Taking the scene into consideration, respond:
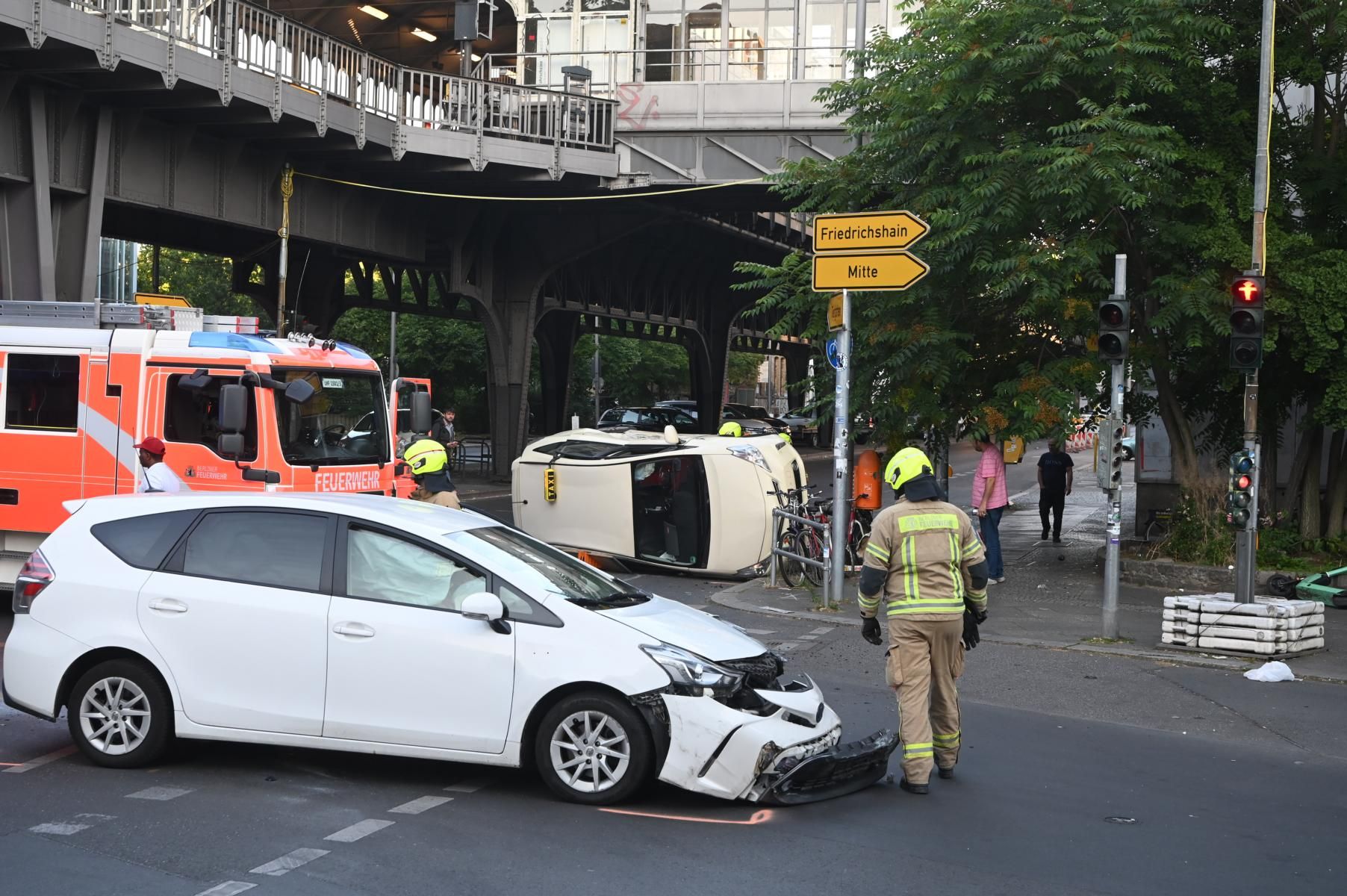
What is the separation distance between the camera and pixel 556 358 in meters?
53.6

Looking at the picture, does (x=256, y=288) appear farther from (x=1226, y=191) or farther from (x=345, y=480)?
(x=1226, y=191)

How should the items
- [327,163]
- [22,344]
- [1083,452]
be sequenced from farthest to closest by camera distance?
[1083,452] < [327,163] < [22,344]

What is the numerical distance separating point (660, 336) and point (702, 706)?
185 ft

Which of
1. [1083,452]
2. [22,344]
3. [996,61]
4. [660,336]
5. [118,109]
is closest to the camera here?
[22,344]

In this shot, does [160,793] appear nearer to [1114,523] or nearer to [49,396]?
[49,396]

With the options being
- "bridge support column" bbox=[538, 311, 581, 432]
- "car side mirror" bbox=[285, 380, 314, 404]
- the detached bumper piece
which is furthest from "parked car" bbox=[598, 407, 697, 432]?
the detached bumper piece

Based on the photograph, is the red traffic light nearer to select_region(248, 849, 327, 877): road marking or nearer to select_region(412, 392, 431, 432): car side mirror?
select_region(412, 392, 431, 432): car side mirror

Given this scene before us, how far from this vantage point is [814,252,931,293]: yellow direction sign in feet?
44.4

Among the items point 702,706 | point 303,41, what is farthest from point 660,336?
point 702,706

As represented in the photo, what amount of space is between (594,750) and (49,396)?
7829 millimetres

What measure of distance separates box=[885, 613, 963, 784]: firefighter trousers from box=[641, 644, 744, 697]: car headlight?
101 centimetres

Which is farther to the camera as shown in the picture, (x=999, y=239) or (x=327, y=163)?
(x=327, y=163)

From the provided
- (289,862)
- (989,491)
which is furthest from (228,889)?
(989,491)

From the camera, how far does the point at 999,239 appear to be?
15.6m
